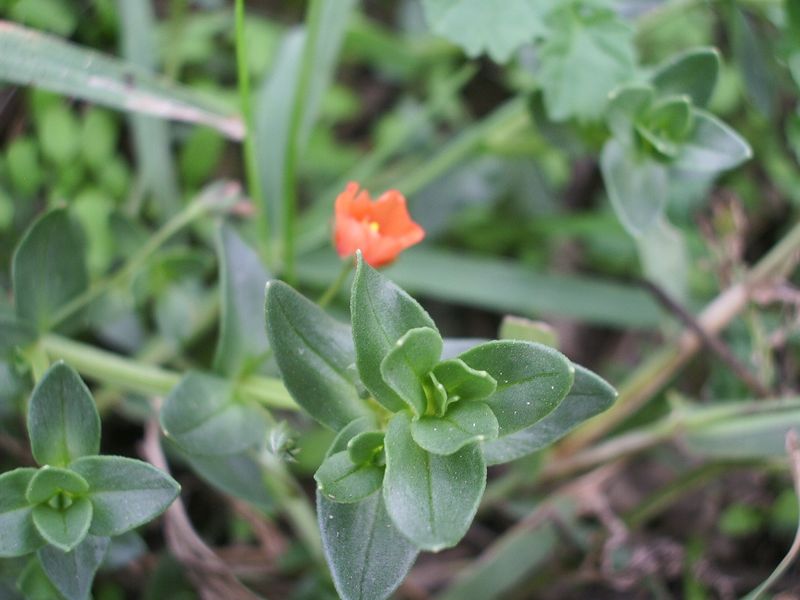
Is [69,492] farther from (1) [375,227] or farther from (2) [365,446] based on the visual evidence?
(1) [375,227]

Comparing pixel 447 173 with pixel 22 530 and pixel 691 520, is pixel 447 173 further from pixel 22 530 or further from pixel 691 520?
pixel 22 530

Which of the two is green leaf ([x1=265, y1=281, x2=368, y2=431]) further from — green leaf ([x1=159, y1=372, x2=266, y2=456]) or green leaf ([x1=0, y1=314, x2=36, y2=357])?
green leaf ([x1=0, y1=314, x2=36, y2=357])

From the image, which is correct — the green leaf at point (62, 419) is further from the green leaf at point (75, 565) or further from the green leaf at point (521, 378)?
the green leaf at point (521, 378)

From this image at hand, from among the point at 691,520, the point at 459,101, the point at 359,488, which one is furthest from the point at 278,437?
the point at 459,101

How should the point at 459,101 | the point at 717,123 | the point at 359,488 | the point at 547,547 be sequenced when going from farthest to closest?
1. the point at 459,101
2. the point at 547,547
3. the point at 717,123
4. the point at 359,488

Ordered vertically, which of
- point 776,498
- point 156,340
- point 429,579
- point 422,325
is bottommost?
point 429,579

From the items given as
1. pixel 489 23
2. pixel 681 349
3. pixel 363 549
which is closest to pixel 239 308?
pixel 363 549
